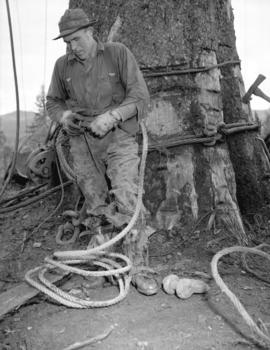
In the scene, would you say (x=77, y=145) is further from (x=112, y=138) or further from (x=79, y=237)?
(x=79, y=237)

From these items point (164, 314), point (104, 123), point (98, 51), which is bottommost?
point (164, 314)

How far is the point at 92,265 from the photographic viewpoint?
3.71 metres

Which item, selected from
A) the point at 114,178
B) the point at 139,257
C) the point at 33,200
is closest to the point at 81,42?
the point at 114,178

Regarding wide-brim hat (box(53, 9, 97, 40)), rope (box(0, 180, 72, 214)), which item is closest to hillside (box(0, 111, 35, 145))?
rope (box(0, 180, 72, 214))

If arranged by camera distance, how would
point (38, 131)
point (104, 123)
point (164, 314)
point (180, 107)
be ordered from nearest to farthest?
point (164, 314)
point (104, 123)
point (180, 107)
point (38, 131)

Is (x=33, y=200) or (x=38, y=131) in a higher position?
(x=38, y=131)

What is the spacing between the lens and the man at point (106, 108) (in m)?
3.41

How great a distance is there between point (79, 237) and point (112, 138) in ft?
3.84

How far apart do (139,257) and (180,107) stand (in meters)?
1.54

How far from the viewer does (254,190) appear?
493cm

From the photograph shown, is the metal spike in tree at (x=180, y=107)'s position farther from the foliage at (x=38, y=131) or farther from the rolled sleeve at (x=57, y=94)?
the foliage at (x=38, y=131)

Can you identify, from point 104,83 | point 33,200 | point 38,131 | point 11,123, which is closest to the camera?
point 104,83

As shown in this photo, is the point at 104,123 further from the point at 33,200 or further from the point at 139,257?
the point at 33,200

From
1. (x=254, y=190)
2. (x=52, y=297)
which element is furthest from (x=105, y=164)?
(x=254, y=190)
